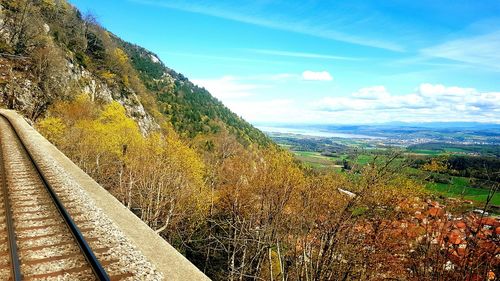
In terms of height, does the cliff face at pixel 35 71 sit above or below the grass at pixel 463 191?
above

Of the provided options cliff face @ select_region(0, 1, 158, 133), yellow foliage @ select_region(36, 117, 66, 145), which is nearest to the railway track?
yellow foliage @ select_region(36, 117, 66, 145)

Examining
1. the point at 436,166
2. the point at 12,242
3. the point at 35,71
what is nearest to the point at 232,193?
the point at 436,166

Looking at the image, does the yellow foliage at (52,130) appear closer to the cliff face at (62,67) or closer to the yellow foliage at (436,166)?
the cliff face at (62,67)

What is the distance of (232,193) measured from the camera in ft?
97.0

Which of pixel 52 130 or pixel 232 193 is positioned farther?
pixel 52 130

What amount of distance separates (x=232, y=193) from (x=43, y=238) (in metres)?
21.5

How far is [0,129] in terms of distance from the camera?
3083 centimetres

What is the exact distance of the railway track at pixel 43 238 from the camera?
698 cm

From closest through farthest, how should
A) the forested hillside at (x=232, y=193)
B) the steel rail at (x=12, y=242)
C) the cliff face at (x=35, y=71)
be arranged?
the steel rail at (x=12, y=242) → the forested hillside at (x=232, y=193) → the cliff face at (x=35, y=71)

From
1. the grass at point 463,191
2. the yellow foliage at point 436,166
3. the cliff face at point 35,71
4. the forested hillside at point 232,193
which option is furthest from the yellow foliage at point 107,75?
the grass at point 463,191

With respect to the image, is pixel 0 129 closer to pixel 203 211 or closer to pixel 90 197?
pixel 203 211

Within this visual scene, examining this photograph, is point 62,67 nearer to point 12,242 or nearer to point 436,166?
point 12,242

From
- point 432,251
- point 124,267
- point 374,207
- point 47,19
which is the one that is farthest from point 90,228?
point 47,19

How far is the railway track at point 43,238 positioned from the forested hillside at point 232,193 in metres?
6.56
